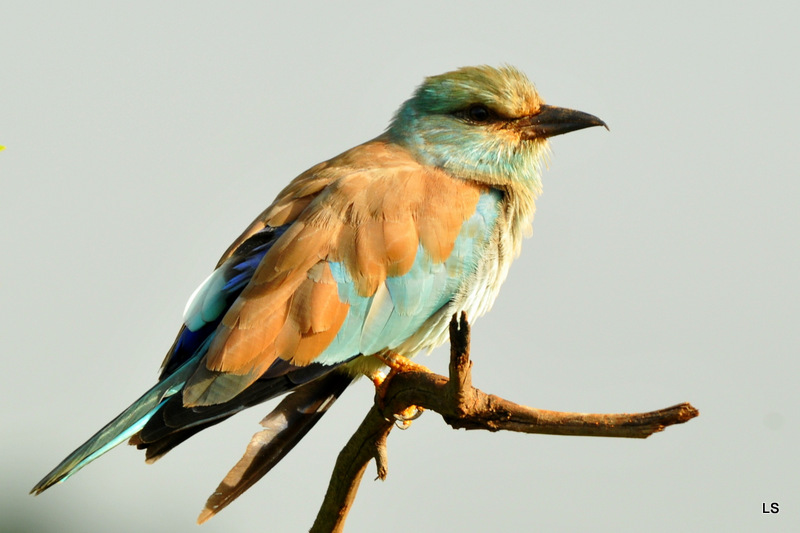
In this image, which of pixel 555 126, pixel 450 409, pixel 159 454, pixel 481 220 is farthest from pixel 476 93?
pixel 159 454

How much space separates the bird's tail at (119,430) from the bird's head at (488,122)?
1353 mm

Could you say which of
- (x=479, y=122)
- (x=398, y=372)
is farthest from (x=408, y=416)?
(x=479, y=122)

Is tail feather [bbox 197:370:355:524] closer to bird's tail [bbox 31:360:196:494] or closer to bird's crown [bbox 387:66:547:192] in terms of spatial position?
bird's tail [bbox 31:360:196:494]

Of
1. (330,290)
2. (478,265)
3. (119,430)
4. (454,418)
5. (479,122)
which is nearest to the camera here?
(454,418)

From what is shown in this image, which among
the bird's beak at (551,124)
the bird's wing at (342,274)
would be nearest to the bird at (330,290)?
the bird's wing at (342,274)

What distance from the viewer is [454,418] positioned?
2.63m

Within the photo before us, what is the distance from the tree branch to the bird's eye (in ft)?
4.06

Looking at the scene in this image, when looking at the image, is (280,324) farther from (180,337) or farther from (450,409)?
(450,409)

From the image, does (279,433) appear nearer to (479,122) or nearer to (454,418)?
(454,418)

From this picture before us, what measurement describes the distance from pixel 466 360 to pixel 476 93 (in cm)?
168

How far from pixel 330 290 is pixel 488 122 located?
3.78 feet

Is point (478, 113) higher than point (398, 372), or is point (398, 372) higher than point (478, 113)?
point (478, 113)

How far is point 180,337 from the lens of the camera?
3.20 meters

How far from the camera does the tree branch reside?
89.0 inches
